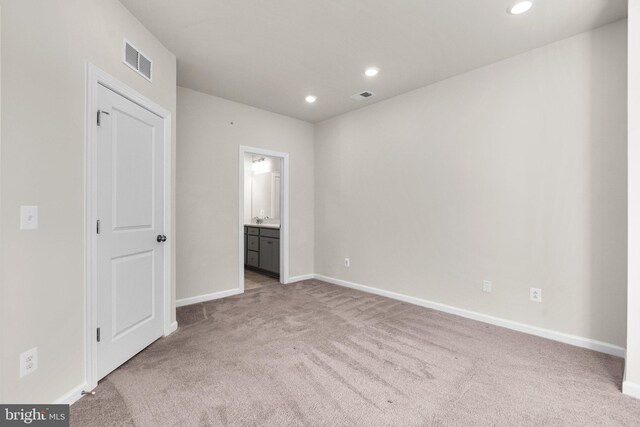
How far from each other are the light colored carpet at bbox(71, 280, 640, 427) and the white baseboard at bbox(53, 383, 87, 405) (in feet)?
0.24

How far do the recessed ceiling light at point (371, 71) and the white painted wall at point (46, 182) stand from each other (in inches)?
89.9

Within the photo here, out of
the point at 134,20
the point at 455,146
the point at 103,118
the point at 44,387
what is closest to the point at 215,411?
the point at 44,387

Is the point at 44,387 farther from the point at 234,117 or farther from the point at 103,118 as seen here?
the point at 234,117

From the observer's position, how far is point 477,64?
3.07 m

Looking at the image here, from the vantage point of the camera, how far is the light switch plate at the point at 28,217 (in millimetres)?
1491

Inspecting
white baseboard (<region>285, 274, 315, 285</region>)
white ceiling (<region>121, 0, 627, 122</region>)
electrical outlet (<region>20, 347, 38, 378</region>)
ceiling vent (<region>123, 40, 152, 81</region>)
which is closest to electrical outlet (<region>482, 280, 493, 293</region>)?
white ceiling (<region>121, 0, 627, 122</region>)

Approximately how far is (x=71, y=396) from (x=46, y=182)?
4.13ft

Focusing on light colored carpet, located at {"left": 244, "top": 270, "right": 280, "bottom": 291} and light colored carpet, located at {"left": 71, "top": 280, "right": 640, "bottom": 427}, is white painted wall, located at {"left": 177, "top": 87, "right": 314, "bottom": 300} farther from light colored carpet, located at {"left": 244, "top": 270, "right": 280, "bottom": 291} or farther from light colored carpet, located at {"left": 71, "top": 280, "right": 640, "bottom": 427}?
light colored carpet, located at {"left": 71, "top": 280, "right": 640, "bottom": 427}

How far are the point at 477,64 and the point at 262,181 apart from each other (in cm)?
448

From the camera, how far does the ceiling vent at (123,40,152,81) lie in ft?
7.34

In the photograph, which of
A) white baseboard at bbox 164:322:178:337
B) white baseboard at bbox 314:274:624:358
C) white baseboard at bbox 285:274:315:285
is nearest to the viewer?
white baseboard at bbox 314:274:624:358

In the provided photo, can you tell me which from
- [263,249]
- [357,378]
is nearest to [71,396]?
[357,378]
